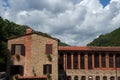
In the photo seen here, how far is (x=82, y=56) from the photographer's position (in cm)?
5288

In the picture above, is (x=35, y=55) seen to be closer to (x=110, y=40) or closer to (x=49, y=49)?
(x=49, y=49)

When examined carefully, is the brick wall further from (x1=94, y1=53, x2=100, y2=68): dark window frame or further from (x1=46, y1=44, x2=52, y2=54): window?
(x1=94, y1=53, x2=100, y2=68): dark window frame

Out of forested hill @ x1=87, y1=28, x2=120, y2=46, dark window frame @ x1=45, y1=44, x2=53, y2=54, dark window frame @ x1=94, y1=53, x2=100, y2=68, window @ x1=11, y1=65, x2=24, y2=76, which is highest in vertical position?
forested hill @ x1=87, y1=28, x2=120, y2=46

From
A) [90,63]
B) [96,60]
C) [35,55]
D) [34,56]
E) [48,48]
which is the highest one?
[48,48]

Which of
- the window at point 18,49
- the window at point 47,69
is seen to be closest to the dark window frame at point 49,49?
the window at point 47,69

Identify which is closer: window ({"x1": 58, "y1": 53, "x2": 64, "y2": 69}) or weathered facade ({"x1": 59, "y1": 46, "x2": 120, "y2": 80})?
weathered facade ({"x1": 59, "y1": 46, "x2": 120, "y2": 80})

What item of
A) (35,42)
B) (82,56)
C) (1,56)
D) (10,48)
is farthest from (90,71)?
(1,56)

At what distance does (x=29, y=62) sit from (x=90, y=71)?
13136mm

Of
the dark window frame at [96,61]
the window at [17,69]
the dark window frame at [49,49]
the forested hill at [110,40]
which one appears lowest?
the window at [17,69]

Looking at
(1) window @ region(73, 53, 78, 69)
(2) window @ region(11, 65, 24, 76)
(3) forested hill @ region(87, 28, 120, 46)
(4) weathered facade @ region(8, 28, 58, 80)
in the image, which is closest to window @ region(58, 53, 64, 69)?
(1) window @ region(73, 53, 78, 69)

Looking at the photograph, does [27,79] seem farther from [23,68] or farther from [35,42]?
[35,42]

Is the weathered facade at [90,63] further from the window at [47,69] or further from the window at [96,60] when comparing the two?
the window at [47,69]

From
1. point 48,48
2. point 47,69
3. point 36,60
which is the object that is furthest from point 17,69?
point 48,48

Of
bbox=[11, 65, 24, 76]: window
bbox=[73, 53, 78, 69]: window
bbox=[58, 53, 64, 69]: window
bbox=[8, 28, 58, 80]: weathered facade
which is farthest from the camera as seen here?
bbox=[73, 53, 78, 69]: window
